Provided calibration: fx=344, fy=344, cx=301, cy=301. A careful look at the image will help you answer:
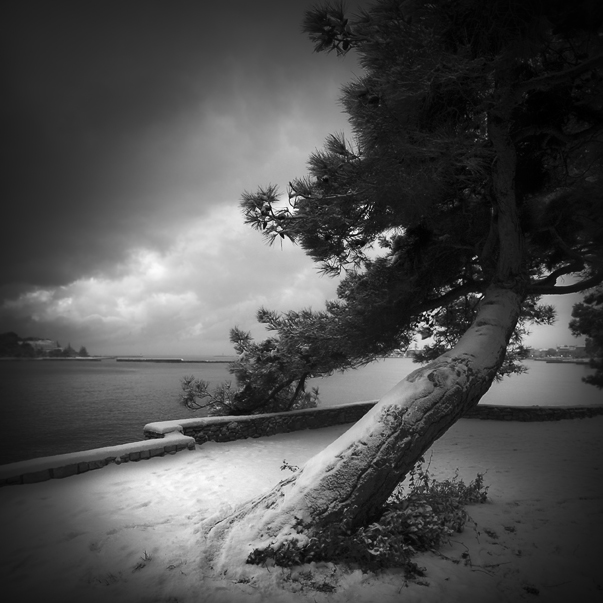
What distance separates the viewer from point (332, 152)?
573cm

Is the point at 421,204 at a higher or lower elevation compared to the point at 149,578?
higher

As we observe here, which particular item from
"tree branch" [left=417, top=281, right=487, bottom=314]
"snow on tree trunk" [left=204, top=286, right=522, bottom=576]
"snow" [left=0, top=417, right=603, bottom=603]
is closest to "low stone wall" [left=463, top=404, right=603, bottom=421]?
"snow" [left=0, top=417, right=603, bottom=603]

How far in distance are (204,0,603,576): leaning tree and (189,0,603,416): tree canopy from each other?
23 mm

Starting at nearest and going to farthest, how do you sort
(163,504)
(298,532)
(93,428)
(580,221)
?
(298,532)
(163,504)
(580,221)
(93,428)

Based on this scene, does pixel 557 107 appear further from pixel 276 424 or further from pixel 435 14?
pixel 276 424

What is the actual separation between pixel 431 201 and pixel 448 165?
72cm

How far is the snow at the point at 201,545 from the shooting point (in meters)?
2.51

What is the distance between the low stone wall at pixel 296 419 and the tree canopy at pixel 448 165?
8.40 ft

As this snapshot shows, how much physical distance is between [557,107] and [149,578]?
662 centimetres

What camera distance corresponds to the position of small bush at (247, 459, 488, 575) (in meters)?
2.84

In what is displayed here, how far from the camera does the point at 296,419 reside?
364 inches

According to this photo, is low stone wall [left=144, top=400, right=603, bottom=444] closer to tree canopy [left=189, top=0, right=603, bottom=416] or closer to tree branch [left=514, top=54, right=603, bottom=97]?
tree canopy [left=189, top=0, right=603, bottom=416]

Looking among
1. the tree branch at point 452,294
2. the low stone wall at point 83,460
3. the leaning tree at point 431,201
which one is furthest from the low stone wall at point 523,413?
the low stone wall at point 83,460

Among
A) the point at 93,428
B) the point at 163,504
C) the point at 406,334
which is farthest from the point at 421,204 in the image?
the point at 93,428
